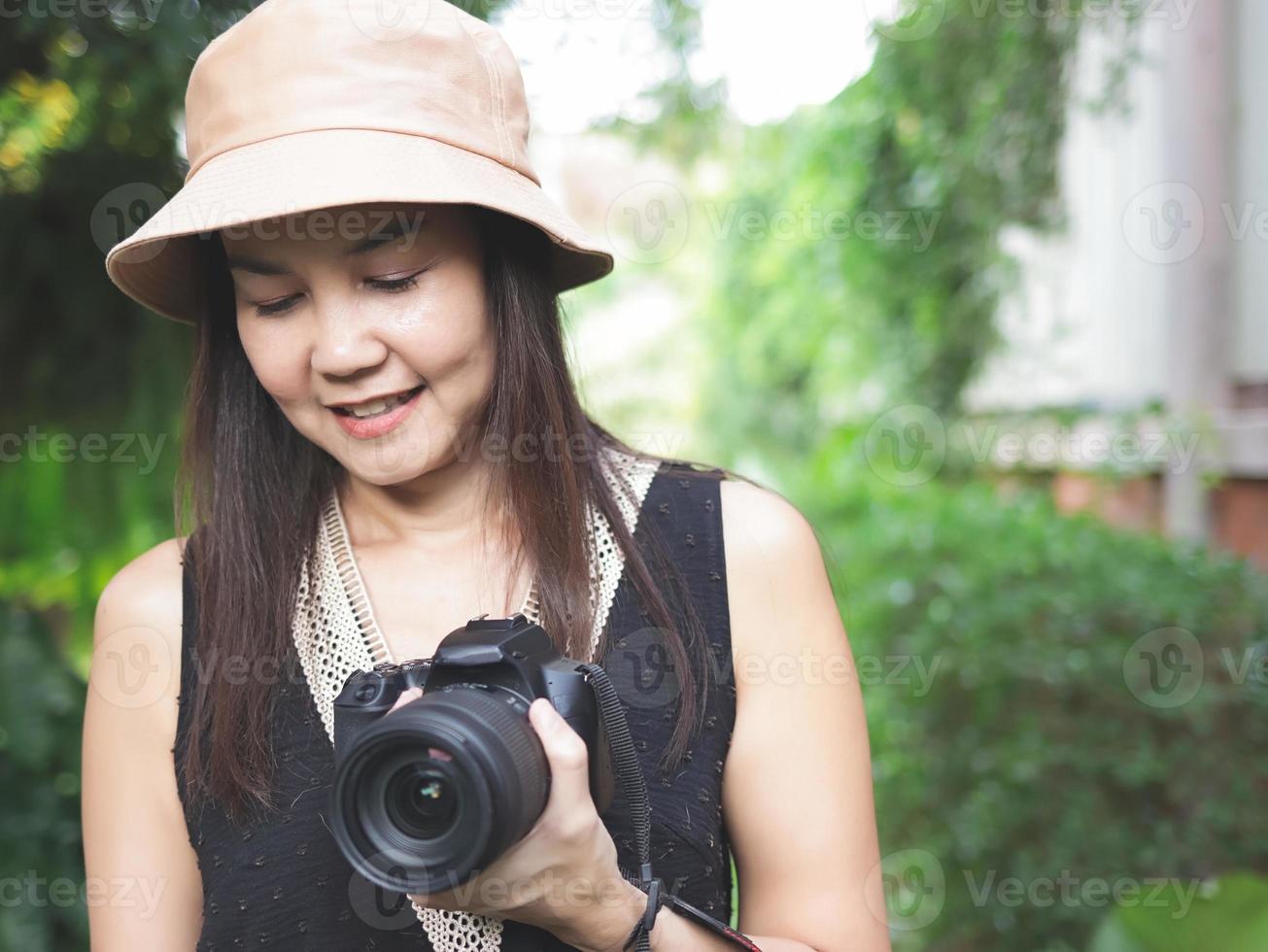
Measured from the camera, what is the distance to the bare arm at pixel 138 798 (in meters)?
1.50

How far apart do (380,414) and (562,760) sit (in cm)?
52

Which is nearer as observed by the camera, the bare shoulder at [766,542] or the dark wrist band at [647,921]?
the dark wrist band at [647,921]

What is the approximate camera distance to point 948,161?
419cm

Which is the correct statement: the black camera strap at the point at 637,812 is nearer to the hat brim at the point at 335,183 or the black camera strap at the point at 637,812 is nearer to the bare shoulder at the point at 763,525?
the bare shoulder at the point at 763,525

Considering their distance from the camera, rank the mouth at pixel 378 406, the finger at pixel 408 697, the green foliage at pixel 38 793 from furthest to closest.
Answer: the green foliage at pixel 38 793, the mouth at pixel 378 406, the finger at pixel 408 697

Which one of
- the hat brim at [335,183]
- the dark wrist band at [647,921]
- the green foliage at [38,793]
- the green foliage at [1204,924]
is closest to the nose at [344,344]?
the hat brim at [335,183]

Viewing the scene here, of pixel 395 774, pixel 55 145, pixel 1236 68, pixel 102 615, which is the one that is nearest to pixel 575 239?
pixel 395 774

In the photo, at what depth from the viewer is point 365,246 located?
1396 mm

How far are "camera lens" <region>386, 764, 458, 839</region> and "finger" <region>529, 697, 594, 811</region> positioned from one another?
10 centimetres

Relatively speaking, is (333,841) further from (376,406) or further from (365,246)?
(365,246)

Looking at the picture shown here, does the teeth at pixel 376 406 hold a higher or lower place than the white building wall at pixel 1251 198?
lower

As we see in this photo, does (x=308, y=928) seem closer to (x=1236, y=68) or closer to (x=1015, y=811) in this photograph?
(x=1015, y=811)

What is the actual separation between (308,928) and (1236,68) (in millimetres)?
3574

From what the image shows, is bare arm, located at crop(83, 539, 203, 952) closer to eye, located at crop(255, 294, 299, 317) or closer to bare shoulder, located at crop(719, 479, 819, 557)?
eye, located at crop(255, 294, 299, 317)
